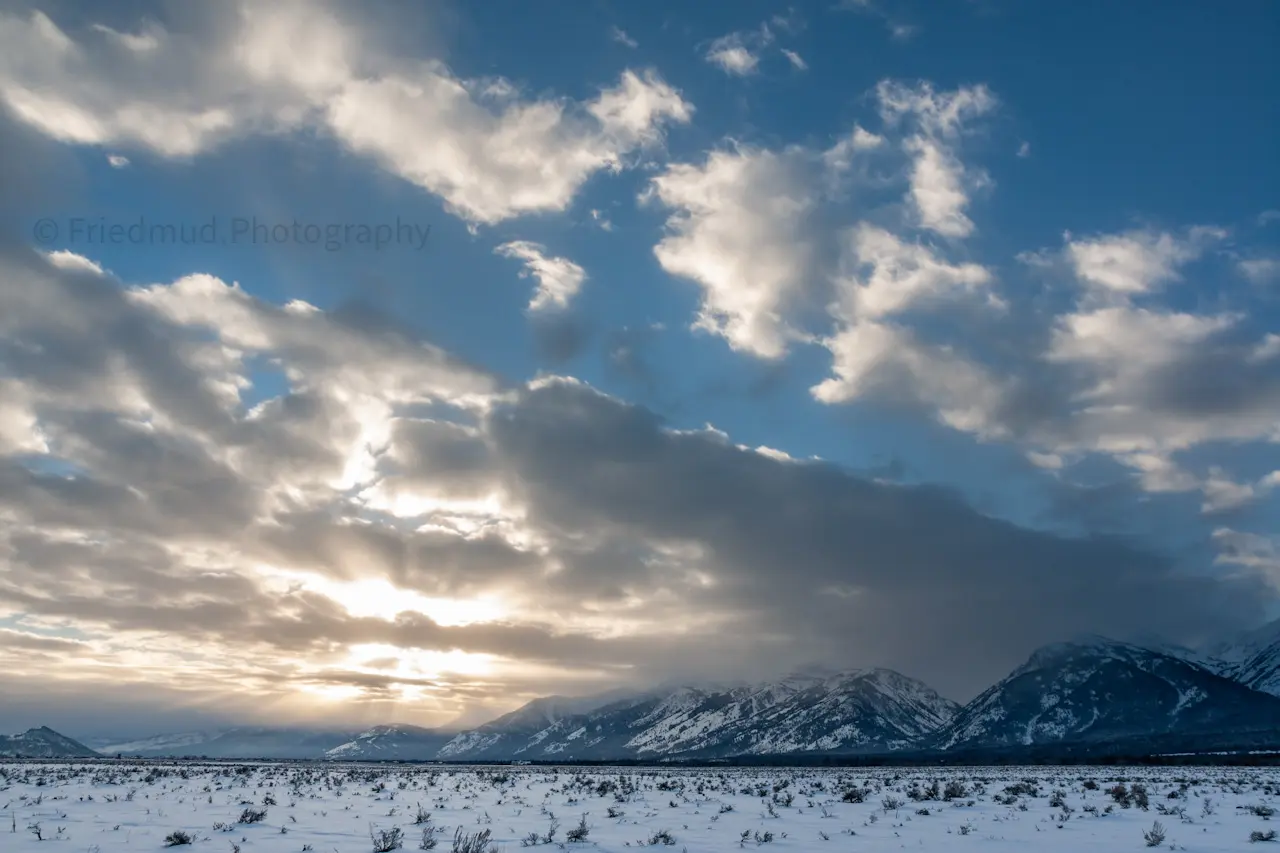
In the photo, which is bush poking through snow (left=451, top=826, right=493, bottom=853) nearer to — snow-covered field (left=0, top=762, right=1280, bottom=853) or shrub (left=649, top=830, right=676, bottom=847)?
snow-covered field (left=0, top=762, right=1280, bottom=853)

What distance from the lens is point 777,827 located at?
957 inches

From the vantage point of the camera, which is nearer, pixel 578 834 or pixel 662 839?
pixel 662 839

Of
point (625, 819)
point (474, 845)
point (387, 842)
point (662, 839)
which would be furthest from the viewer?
point (625, 819)

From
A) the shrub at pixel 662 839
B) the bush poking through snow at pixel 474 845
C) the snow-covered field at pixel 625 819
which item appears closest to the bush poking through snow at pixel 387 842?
the snow-covered field at pixel 625 819

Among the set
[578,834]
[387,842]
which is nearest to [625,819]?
[578,834]

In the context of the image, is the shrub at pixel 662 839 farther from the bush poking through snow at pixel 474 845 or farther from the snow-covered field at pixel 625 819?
the bush poking through snow at pixel 474 845

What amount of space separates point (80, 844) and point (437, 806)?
14360 mm

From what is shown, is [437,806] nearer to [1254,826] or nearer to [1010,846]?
[1010,846]

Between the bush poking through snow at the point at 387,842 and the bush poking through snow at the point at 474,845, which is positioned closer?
the bush poking through snow at the point at 474,845

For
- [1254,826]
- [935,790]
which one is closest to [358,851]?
[1254,826]

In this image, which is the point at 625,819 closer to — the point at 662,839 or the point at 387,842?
the point at 662,839

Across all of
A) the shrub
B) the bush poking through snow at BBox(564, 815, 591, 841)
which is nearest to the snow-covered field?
the shrub

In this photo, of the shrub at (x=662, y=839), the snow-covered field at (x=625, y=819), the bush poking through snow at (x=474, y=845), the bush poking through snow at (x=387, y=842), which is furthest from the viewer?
the shrub at (x=662, y=839)

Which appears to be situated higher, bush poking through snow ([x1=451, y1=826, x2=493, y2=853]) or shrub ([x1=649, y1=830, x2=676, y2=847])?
bush poking through snow ([x1=451, y1=826, x2=493, y2=853])
